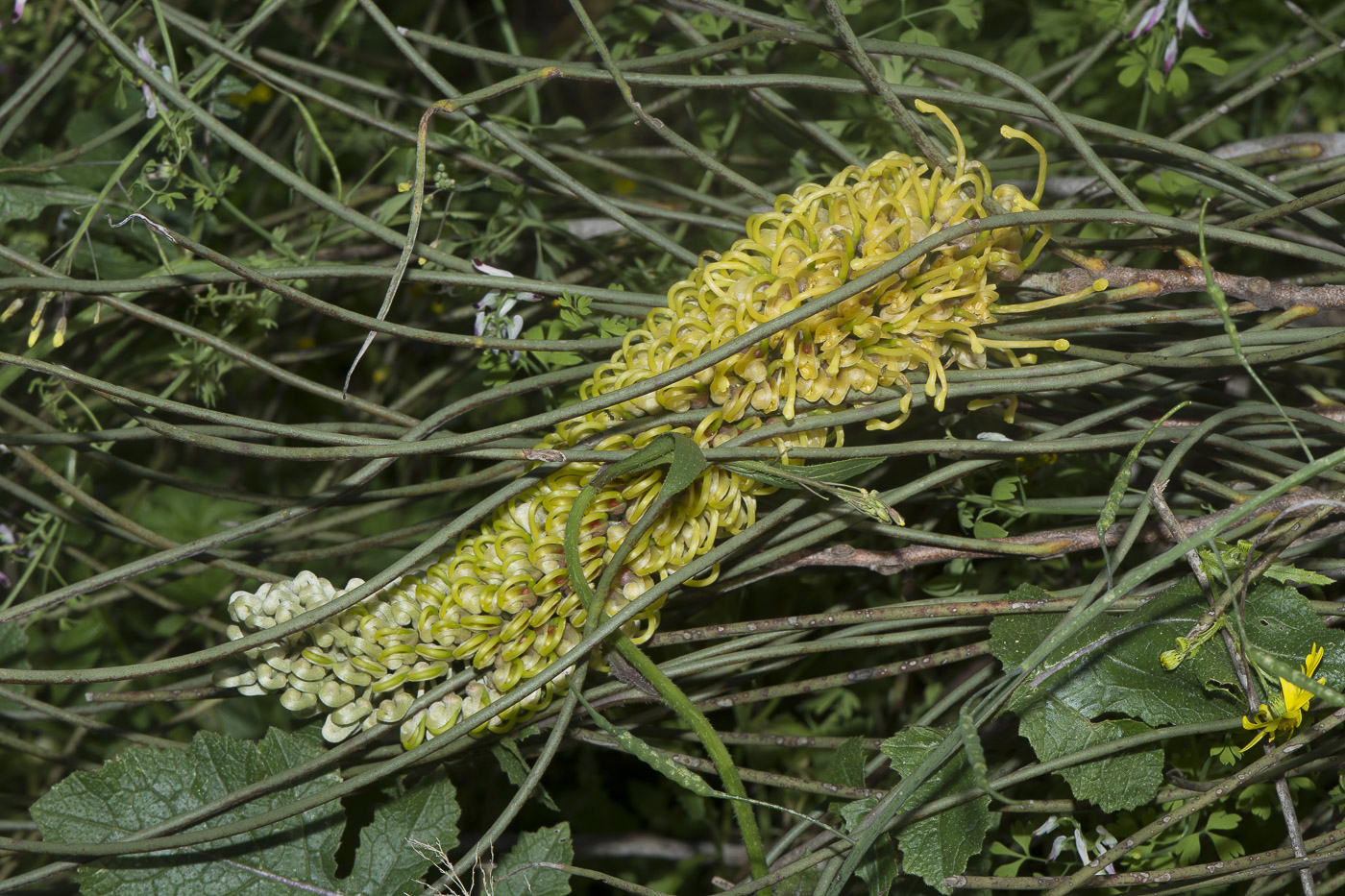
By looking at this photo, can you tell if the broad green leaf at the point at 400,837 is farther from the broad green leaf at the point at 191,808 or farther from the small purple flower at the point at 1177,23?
the small purple flower at the point at 1177,23

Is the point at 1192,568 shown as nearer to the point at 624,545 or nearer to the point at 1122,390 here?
the point at 1122,390

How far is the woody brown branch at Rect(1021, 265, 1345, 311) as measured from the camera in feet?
2.11

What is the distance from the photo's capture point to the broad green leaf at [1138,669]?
2.13ft

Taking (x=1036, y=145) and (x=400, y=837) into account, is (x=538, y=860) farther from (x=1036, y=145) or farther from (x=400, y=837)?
(x=1036, y=145)

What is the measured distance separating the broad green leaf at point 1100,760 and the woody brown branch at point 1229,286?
31 cm

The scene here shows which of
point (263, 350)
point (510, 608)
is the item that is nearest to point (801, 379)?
point (510, 608)

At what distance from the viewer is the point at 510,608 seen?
647 millimetres

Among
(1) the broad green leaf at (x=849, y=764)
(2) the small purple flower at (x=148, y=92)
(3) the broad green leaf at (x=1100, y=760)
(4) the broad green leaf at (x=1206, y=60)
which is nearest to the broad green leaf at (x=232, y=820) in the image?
(1) the broad green leaf at (x=849, y=764)

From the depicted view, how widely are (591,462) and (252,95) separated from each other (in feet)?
3.15

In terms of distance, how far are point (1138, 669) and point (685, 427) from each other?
38cm

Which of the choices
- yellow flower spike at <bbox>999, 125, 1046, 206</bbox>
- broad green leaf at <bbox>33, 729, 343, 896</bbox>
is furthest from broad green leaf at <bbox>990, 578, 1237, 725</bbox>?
broad green leaf at <bbox>33, 729, 343, 896</bbox>

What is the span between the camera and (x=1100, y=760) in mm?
661

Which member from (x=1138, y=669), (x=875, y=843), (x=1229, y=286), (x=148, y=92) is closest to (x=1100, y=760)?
(x=1138, y=669)

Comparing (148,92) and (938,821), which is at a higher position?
(148,92)
